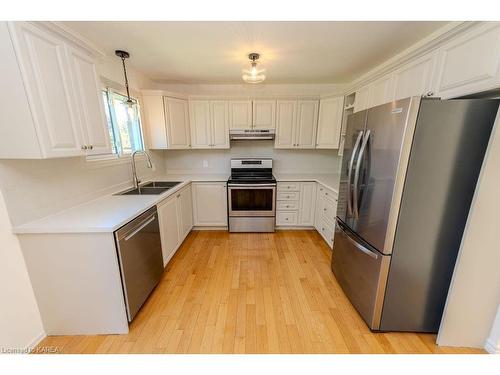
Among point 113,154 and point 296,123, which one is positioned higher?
point 296,123

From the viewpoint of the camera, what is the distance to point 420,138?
113 cm

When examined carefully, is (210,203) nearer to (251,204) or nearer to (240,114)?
(251,204)

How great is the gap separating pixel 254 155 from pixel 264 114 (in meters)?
0.74

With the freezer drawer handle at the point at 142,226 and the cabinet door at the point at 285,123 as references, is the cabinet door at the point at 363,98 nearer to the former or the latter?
the cabinet door at the point at 285,123

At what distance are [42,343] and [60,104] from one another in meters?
1.75

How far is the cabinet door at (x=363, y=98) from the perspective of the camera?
2299mm

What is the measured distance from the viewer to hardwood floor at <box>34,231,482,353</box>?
1382 mm

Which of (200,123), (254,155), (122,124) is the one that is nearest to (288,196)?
(254,155)

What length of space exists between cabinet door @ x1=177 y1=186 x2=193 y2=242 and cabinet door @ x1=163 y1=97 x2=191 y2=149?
0.77 m

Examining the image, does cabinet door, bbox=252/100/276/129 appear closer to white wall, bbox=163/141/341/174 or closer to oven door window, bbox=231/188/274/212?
white wall, bbox=163/141/341/174

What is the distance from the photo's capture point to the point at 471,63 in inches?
47.3

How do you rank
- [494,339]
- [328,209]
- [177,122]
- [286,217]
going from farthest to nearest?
[286,217], [177,122], [328,209], [494,339]

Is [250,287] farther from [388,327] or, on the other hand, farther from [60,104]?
[60,104]

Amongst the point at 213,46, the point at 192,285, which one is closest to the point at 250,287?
the point at 192,285
